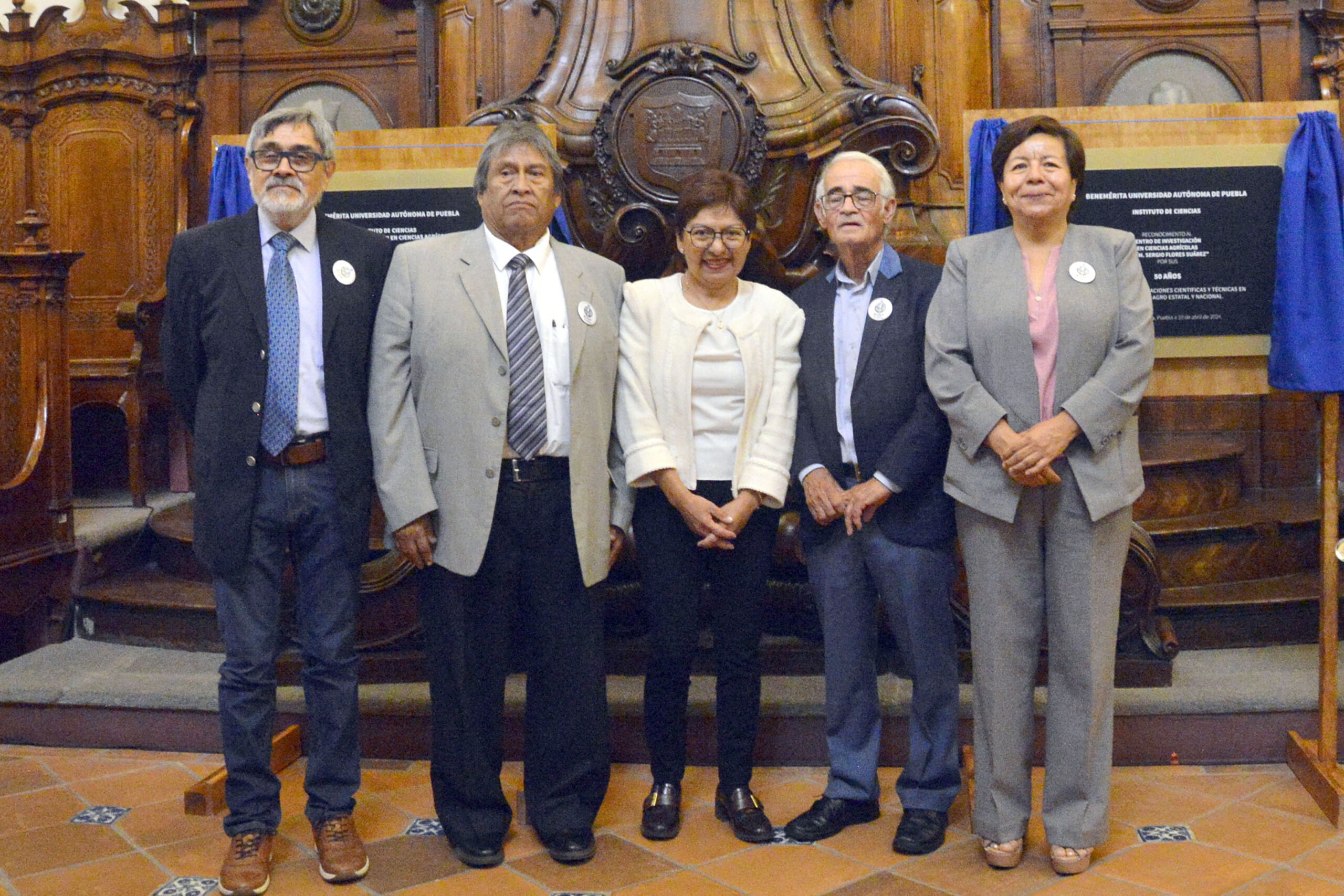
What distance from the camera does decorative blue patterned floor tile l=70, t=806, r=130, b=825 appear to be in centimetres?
307

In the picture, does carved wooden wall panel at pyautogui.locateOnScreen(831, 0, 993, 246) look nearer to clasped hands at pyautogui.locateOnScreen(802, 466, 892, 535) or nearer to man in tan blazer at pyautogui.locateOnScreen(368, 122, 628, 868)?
clasped hands at pyautogui.locateOnScreen(802, 466, 892, 535)

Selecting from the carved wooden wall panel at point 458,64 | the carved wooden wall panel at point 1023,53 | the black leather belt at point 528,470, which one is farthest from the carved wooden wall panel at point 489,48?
the black leather belt at point 528,470

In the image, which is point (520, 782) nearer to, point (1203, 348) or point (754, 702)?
point (754, 702)

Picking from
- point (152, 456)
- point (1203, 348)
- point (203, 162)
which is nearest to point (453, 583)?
point (1203, 348)

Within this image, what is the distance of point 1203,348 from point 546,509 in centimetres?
187

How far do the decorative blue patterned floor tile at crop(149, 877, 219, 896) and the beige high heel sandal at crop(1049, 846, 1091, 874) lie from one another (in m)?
1.86

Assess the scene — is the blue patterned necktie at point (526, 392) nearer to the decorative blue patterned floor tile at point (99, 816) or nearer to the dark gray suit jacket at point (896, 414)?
the dark gray suit jacket at point (896, 414)

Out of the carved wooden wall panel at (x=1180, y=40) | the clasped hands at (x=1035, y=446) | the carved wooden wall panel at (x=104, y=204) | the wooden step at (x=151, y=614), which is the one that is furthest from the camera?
the carved wooden wall panel at (x=104, y=204)

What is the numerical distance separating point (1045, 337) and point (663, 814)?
1.43m

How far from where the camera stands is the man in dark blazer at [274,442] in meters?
2.60

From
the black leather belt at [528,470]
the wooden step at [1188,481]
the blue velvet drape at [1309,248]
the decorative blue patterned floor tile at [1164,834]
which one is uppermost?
the blue velvet drape at [1309,248]

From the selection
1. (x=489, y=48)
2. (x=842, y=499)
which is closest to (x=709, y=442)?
(x=842, y=499)

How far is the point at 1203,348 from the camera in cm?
330

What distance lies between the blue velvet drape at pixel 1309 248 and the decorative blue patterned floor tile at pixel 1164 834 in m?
1.16
